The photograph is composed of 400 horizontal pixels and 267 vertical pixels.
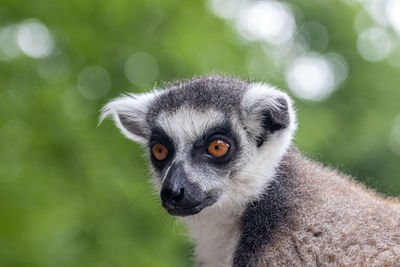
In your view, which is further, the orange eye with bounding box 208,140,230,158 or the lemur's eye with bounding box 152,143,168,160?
the lemur's eye with bounding box 152,143,168,160

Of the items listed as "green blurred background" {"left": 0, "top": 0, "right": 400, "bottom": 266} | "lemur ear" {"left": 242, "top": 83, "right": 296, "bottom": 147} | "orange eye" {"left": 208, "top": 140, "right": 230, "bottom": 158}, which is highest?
"lemur ear" {"left": 242, "top": 83, "right": 296, "bottom": 147}

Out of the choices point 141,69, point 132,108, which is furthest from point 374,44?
point 132,108

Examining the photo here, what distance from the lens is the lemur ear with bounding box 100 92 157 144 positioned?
14.9ft

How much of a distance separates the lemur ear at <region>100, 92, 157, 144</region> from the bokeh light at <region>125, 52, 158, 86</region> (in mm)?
3099

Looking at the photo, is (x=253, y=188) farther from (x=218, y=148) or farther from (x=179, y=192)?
(x=179, y=192)

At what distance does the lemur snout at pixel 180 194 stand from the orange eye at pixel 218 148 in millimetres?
268

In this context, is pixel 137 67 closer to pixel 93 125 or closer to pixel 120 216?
pixel 93 125

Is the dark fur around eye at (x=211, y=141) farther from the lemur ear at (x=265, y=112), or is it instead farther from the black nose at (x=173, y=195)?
the black nose at (x=173, y=195)

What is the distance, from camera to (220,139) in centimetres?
390

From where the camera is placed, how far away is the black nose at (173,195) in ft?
11.6

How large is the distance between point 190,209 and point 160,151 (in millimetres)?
607

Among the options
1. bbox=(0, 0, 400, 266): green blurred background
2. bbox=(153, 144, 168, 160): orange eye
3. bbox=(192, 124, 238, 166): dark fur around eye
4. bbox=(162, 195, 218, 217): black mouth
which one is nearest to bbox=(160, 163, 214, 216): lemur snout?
bbox=(162, 195, 218, 217): black mouth

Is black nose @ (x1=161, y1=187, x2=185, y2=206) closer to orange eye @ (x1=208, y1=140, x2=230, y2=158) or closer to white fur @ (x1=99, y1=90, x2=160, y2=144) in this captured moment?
orange eye @ (x1=208, y1=140, x2=230, y2=158)

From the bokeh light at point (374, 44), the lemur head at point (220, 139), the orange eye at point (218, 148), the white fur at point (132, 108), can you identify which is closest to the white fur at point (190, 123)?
the lemur head at point (220, 139)
